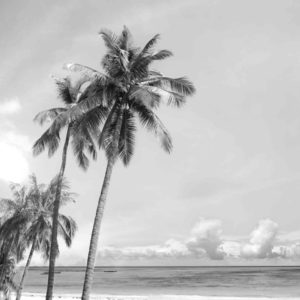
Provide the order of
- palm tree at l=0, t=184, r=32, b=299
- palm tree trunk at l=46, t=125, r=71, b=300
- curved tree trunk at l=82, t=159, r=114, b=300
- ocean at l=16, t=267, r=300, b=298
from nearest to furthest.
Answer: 1. curved tree trunk at l=82, t=159, r=114, b=300
2. palm tree trunk at l=46, t=125, r=71, b=300
3. palm tree at l=0, t=184, r=32, b=299
4. ocean at l=16, t=267, r=300, b=298

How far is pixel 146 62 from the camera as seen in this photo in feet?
53.1

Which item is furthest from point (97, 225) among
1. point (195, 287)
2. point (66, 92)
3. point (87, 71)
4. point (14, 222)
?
point (195, 287)

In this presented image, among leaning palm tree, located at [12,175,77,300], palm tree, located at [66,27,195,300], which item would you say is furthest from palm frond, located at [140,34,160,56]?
leaning palm tree, located at [12,175,77,300]

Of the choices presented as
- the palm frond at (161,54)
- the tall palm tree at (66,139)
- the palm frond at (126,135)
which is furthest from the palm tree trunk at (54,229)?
the palm frond at (161,54)

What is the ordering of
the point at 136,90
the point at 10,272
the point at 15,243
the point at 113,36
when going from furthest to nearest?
the point at 15,243
the point at 10,272
the point at 113,36
the point at 136,90

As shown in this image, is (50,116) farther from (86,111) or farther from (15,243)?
(15,243)

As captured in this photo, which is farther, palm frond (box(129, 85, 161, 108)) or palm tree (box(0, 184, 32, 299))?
palm tree (box(0, 184, 32, 299))

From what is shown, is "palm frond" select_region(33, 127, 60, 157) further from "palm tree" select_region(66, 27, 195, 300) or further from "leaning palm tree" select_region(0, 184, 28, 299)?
"leaning palm tree" select_region(0, 184, 28, 299)

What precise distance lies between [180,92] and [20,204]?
16.3 m

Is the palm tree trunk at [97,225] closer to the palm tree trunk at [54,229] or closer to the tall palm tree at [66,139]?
the tall palm tree at [66,139]

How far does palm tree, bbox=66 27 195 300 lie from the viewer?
51.4 feet

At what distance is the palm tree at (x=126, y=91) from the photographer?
1566cm

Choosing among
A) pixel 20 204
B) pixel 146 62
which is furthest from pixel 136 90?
pixel 20 204

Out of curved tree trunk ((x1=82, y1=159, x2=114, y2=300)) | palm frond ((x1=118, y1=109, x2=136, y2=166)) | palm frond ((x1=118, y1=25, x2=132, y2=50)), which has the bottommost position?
curved tree trunk ((x1=82, y1=159, x2=114, y2=300))
